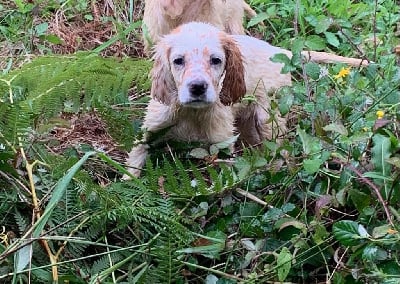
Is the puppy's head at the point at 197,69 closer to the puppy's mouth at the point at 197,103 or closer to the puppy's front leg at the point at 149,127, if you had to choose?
the puppy's mouth at the point at 197,103

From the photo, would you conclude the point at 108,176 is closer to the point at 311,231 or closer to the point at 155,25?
the point at 311,231

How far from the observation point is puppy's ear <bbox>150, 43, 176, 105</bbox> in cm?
382

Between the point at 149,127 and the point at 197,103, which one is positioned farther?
the point at 149,127

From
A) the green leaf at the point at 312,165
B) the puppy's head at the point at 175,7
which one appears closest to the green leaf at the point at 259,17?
the puppy's head at the point at 175,7

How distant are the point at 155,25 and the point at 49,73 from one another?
161 cm

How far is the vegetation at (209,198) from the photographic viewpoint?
266 cm

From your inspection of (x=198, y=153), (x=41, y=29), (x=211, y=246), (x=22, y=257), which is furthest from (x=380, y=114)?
(x=41, y=29)

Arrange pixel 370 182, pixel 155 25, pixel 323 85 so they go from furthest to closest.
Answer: pixel 155 25 < pixel 323 85 < pixel 370 182

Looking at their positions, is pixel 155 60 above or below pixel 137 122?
above

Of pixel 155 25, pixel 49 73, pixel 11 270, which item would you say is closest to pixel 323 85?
pixel 49 73

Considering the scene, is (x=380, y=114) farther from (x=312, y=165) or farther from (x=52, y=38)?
(x=52, y=38)

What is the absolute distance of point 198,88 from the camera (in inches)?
139

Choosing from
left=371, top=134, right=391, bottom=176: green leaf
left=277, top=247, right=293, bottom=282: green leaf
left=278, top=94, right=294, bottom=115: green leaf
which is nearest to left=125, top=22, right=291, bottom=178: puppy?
left=278, top=94, right=294, bottom=115: green leaf

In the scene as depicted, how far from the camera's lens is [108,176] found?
3633mm
